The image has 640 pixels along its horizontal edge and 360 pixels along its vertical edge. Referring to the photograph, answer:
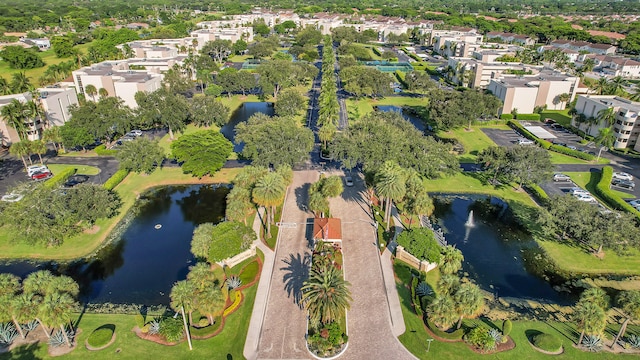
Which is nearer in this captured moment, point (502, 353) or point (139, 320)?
point (502, 353)

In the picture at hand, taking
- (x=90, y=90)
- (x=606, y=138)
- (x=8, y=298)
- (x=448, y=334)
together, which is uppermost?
(x=90, y=90)

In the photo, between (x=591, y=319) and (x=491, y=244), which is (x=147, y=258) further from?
(x=591, y=319)

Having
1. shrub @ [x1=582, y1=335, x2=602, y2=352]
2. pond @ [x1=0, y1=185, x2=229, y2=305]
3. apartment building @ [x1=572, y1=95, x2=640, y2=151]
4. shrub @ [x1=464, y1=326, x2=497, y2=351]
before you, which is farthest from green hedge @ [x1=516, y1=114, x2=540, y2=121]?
shrub @ [x1=464, y1=326, x2=497, y2=351]

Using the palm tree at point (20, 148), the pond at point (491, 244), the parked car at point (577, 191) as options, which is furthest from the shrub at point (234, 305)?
the parked car at point (577, 191)

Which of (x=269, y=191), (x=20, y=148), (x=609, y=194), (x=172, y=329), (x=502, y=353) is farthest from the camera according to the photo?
(x=20, y=148)

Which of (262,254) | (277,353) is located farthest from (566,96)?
(277,353)

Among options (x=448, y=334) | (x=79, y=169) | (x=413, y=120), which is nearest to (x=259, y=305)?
(x=448, y=334)
